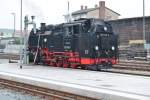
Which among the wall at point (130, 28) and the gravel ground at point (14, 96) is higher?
the wall at point (130, 28)

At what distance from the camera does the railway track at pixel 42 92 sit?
1256cm

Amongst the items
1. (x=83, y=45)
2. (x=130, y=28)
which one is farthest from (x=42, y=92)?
(x=130, y=28)

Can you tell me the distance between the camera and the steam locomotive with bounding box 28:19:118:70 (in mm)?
21344

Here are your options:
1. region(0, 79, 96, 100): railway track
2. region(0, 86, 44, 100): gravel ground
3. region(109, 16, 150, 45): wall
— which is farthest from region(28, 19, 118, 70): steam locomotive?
region(109, 16, 150, 45): wall

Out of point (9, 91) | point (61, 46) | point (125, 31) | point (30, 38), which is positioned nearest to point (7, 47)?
point (125, 31)

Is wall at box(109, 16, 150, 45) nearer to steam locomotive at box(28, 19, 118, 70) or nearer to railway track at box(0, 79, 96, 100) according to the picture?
steam locomotive at box(28, 19, 118, 70)

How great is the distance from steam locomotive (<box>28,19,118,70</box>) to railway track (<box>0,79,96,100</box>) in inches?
210

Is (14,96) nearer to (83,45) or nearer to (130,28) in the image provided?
(83,45)

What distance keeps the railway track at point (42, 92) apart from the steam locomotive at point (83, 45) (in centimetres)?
534

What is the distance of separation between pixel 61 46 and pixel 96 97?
40.3 ft

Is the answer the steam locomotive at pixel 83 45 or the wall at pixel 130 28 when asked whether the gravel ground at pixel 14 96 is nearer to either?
the steam locomotive at pixel 83 45

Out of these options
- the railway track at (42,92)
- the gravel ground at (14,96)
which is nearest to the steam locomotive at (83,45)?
the railway track at (42,92)

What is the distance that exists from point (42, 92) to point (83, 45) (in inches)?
319

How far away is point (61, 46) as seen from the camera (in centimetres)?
2370
